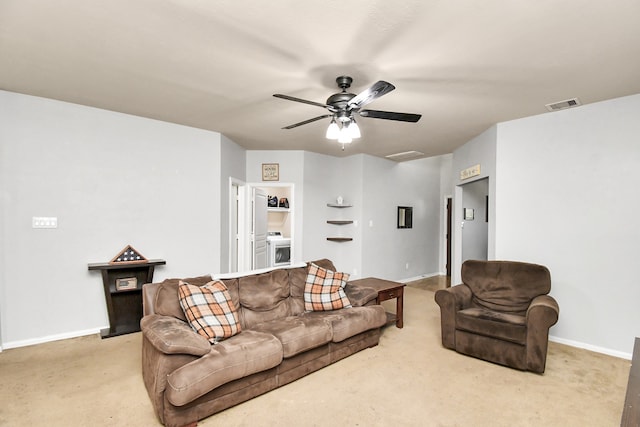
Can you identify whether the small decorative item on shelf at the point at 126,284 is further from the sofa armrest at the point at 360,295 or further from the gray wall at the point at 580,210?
the gray wall at the point at 580,210

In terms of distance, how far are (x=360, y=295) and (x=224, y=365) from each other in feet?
5.63

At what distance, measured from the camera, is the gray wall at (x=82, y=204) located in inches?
127

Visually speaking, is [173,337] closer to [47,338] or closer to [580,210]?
[47,338]

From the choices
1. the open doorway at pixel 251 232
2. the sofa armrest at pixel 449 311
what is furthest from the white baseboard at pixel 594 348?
the open doorway at pixel 251 232

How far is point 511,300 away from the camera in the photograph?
3.20 m

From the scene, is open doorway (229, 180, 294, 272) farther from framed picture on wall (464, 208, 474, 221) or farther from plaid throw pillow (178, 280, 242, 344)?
framed picture on wall (464, 208, 474, 221)

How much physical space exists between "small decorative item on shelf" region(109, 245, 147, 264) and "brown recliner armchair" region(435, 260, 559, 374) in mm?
3447

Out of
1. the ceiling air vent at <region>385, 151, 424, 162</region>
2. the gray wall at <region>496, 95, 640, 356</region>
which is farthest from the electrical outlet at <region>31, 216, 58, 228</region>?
the gray wall at <region>496, 95, 640, 356</region>

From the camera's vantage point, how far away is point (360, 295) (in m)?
3.41

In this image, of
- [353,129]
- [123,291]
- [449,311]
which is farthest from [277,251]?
[353,129]

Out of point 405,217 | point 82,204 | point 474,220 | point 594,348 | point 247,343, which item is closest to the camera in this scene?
point 247,343

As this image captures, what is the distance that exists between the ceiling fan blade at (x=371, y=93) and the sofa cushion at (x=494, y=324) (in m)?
2.27

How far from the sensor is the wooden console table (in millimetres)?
3490

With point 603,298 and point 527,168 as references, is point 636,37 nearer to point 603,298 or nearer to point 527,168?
point 527,168
